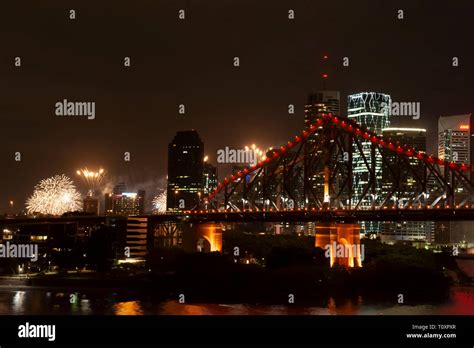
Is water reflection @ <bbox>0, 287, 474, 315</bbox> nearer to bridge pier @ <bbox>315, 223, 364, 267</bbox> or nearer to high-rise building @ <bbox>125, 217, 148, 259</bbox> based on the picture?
bridge pier @ <bbox>315, 223, 364, 267</bbox>

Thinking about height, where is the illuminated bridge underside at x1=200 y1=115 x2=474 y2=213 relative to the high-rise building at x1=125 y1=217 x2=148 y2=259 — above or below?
above

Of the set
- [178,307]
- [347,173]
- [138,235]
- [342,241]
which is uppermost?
[347,173]

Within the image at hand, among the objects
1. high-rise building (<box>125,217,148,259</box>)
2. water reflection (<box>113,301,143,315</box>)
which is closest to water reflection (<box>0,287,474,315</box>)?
water reflection (<box>113,301,143,315</box>)

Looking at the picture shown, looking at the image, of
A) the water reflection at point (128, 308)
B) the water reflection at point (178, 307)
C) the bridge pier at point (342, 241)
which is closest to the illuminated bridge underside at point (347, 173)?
the bridge pier at point (342, 241)

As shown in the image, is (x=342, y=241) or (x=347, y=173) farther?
(x=347, y=173)

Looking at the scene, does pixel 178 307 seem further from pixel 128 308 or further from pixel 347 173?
pixel 347 173

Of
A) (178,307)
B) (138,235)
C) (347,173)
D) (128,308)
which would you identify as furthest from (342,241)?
(138,235)

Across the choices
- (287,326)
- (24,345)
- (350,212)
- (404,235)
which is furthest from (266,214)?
(404,235)

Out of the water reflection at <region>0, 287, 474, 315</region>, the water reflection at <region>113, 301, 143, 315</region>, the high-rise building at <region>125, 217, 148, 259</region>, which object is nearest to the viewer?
the water reflection at <region>113, 301, 143, 315</region>

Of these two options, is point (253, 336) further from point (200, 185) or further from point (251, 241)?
point (200, 185)

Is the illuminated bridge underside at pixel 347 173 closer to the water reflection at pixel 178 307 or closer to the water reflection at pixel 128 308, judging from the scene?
the water reflection at pixel 178 307

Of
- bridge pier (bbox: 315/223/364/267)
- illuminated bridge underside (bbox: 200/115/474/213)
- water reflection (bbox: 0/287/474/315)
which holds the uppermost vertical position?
illuminated bridge underside (bbox: 200/115/474/213)
